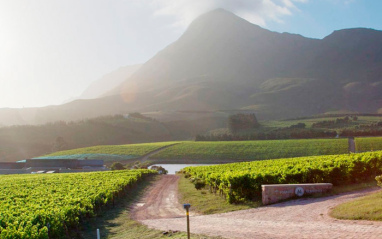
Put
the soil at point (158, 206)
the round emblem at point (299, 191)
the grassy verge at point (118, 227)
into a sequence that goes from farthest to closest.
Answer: the soil at point (158, 206) → the round emblem at point (299, 191) → the grassy verge at point (118, 227)

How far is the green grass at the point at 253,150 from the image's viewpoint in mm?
79500

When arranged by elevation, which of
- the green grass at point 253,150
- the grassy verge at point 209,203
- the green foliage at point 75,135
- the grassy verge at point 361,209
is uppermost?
the green foliage at point 75,135

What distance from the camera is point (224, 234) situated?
604 inches

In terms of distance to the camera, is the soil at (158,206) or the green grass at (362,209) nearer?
the green grass at (362,209)

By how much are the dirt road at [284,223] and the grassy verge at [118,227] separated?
2.68ft

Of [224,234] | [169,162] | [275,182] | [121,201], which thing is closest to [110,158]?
[169,162]

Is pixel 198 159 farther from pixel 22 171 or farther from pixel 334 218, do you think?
pixel 334 218

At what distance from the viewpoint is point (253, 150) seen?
279 feet

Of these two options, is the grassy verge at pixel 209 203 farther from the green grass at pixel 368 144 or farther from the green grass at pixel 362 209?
the green grass at pixel 368 144

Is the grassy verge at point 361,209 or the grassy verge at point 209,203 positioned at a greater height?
the grassy verge at point 361,209

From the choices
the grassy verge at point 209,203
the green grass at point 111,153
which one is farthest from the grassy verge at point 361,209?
the green grass at point 111,153

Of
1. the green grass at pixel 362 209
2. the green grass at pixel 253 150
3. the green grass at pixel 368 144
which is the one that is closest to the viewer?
the green grass at pixel 362 209

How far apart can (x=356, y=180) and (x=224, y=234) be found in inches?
525

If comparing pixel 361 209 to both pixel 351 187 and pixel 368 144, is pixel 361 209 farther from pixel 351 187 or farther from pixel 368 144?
pixel 368 144
